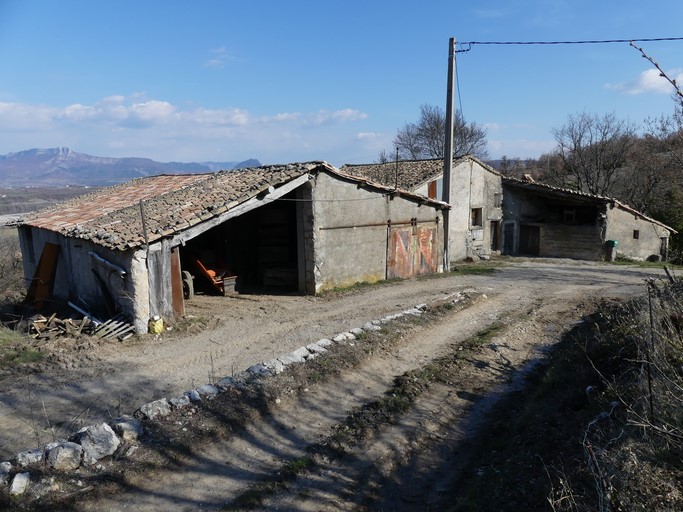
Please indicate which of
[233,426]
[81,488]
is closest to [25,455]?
[81,488]

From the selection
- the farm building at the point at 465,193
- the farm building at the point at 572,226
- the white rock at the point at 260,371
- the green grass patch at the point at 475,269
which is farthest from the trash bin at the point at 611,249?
the white rock at the point at 260,371

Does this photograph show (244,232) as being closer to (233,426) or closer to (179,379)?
(179,379)

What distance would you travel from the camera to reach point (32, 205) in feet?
220

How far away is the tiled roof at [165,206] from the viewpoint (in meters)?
11.5

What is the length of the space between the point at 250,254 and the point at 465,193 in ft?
38.6

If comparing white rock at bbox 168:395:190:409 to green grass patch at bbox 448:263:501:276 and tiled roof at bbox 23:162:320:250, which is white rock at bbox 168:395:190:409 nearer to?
tiled roof at bbox 23:162:320:250

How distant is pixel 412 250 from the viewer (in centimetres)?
1728

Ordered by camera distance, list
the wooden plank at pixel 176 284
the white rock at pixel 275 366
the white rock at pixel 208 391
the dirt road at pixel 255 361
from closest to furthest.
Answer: the dirt road at pixel 255 361 < the white rock at pixel 208 391 < the white rock at pixel 275 366 < the wooden plank at pixel 176 284

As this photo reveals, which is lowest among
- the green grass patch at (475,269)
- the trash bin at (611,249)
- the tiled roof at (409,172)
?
the green grass patch at (475,269)

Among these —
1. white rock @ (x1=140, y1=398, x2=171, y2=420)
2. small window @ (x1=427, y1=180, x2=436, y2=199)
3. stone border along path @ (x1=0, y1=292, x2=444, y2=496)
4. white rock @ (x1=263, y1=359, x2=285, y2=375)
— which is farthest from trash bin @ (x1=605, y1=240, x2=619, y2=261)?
white rock @ (x1=140, y1=398, x2=171, y2=420)

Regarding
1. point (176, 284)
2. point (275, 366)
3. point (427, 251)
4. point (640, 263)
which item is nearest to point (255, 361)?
point (275, 366)

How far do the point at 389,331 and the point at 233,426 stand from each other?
14.6ft

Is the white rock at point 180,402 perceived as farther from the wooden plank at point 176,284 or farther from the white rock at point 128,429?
the wooden plank at point 176,284

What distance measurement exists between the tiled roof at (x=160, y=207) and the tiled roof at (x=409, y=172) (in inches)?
318
